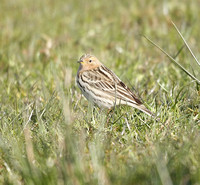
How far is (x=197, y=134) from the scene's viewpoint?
420cm

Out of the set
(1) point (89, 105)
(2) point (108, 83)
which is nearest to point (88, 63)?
(2) point (108, 83)

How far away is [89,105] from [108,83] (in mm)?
1323

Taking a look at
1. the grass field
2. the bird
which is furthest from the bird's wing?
the grass field

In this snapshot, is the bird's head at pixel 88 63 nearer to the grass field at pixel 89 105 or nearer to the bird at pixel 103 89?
the bird at pixel 103 89

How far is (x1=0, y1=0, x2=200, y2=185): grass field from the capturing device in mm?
3572

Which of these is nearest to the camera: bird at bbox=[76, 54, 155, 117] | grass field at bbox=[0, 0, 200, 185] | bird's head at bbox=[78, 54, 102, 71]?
grass field at bbox=[0, 0, 200, 185]

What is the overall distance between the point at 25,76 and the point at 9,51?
1.41 meters

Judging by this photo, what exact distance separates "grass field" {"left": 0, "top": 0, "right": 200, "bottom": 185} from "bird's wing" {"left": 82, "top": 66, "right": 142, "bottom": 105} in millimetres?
179

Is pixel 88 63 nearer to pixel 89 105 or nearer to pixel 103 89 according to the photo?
pixel 103 89

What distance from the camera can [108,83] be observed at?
6355mm

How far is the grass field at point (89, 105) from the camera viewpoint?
3.57 metres

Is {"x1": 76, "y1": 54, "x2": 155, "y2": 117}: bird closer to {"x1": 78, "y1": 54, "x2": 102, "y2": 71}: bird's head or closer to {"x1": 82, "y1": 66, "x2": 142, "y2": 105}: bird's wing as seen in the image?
{"x1": 82, "y1": 66, "x2": 142, "y2": 105}: bird's wing

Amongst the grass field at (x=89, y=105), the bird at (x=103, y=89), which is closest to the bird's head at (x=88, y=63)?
the bird at (x=103, y=89)

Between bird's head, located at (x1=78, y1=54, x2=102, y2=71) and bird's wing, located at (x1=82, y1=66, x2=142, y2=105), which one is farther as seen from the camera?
bird's head, located at (x1=78, y1=54, x2=102, y2=71)
